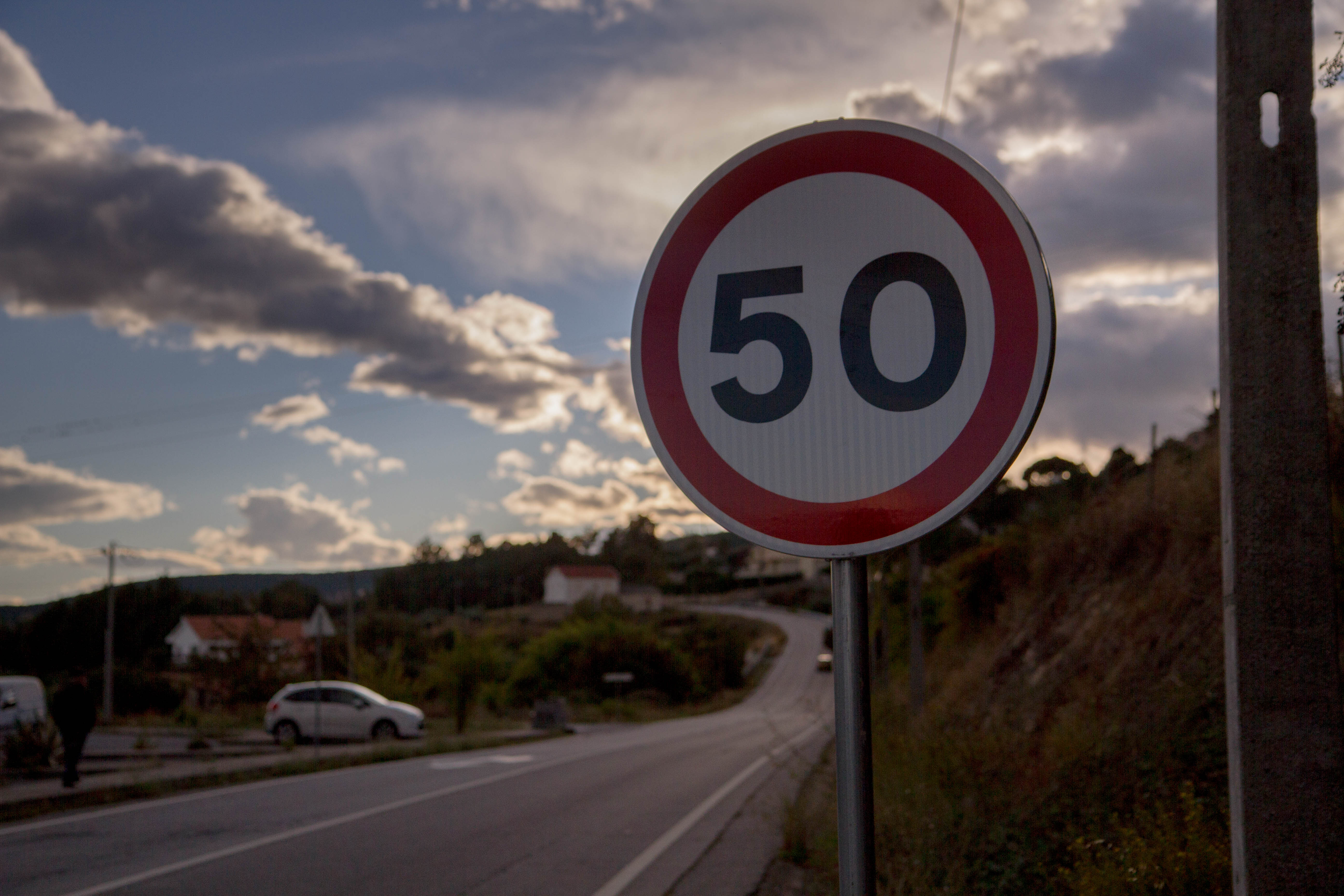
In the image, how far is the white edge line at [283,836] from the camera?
266 inches

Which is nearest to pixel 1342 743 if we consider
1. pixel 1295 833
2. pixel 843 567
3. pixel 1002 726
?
pixel 1295 833

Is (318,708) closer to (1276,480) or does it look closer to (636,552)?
(1276,480)

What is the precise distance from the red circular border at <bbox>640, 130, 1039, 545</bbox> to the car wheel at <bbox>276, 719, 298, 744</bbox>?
89.5 feet

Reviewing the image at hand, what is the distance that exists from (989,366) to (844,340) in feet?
0.73

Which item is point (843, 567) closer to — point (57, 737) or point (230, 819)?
point (230, 819)

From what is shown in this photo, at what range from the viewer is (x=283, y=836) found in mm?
8609

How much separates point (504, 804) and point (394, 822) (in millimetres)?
1691

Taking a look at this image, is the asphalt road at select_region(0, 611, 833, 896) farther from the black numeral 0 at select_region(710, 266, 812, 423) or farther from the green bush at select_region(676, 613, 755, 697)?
the green bush at select_region(676, 613, 755, 697)

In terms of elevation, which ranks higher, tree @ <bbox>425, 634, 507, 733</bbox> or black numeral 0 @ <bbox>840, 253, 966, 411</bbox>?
black numeral 0 @ <bbox>840, 253, 966, 411</bbox>

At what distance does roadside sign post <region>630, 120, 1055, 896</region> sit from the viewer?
1.45 metres

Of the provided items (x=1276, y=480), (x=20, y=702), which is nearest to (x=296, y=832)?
(x=1276, y=480)

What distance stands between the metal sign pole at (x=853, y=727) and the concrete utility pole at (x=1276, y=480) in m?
1.23

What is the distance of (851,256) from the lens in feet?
5.11

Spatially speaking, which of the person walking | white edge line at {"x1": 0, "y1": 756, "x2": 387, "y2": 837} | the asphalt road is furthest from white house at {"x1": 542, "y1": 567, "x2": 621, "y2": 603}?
the asphalt road
